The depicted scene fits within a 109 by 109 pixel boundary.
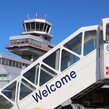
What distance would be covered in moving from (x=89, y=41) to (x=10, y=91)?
14.6ft

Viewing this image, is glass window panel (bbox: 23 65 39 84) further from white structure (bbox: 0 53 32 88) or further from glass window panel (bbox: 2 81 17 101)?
white structure (bbox: 0 53 32 88)

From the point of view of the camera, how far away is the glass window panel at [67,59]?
1328 cm

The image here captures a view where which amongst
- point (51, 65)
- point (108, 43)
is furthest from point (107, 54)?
point (51, 65)

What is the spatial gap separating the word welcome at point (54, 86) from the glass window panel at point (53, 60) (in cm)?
61

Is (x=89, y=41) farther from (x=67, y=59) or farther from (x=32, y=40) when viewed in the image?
(x=32, y=40)

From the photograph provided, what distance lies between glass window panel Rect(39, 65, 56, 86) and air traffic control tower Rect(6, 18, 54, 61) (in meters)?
149

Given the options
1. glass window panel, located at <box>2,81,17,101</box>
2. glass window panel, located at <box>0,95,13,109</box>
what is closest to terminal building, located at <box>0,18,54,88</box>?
glass window panel, located at <box>0,95,13,109</box>

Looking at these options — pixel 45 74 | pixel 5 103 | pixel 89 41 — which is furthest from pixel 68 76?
pixel 5 103

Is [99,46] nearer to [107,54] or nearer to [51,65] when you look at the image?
[107,54]

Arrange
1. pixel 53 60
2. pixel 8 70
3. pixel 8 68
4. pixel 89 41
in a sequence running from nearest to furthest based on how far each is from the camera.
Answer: pixel 89 41 < pixel 53 60 < pixel 8 70 < pixel 8 68

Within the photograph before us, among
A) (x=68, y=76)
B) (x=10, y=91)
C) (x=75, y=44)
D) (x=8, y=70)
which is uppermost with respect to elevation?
(x=8, y=70)

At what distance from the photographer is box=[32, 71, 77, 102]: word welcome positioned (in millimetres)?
13180

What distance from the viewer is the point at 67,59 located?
44.0 feet

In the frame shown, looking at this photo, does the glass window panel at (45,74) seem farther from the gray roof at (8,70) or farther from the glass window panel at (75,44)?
the gray roof at (8,70)
